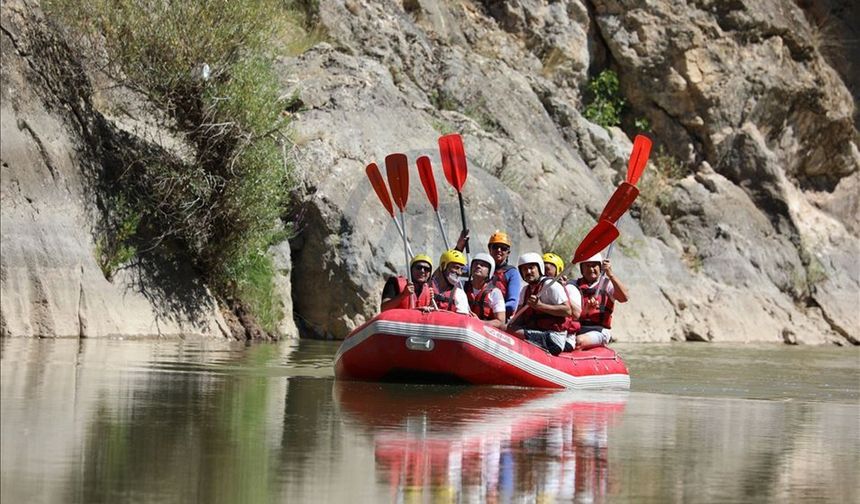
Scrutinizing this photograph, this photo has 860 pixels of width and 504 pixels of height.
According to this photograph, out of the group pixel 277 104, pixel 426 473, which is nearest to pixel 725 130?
pixel 277 104

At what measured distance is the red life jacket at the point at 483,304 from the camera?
12758 mm

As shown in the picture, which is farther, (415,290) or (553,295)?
(553,295)

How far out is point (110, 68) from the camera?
17109 millimetres

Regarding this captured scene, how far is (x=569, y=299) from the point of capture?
40.6 feet

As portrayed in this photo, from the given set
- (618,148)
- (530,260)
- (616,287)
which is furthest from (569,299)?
(618,148)

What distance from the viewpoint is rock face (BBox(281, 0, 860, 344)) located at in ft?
64.1

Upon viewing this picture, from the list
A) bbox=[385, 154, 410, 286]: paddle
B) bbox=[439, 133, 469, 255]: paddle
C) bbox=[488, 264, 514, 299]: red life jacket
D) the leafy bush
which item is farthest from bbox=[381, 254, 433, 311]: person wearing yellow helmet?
the leafy bush

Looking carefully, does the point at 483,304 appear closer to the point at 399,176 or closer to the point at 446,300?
the point at 446,300

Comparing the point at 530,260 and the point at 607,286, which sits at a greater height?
the point at 530,260

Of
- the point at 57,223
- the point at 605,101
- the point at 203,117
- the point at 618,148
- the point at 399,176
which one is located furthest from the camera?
the point at 605,101

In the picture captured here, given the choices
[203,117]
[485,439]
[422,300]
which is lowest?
[485,439]

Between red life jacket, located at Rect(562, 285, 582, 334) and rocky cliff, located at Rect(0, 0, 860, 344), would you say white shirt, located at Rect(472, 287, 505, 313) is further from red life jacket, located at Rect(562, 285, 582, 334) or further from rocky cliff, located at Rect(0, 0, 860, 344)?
rocky cliff, located at Rect(0, 0, 860, 344)

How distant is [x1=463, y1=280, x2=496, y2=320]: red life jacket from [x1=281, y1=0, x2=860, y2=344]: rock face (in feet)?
18.8

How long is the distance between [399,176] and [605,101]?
45.3ft
